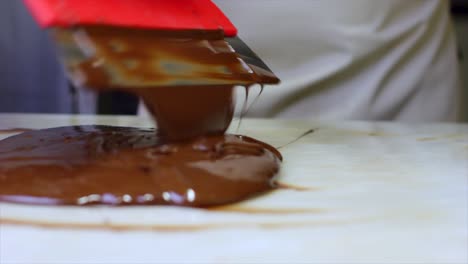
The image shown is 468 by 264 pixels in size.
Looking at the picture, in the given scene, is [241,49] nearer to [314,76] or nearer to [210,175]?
[210,175]

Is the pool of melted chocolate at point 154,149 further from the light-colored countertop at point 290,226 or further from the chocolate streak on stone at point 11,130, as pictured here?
the chocolate streak on stone at point 11,130

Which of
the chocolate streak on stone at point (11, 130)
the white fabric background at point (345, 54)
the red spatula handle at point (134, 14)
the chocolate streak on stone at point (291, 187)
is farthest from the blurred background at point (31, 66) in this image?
the chocolate streak on stone at point (291, 187)

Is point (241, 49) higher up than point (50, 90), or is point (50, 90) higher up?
point (241, 49)

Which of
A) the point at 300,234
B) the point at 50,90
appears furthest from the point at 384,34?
the point at 50,90

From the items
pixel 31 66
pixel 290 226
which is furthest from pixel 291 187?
pixel 31 66

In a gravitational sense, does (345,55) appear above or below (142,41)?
below

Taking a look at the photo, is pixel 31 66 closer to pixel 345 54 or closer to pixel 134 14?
pixel 345 54
